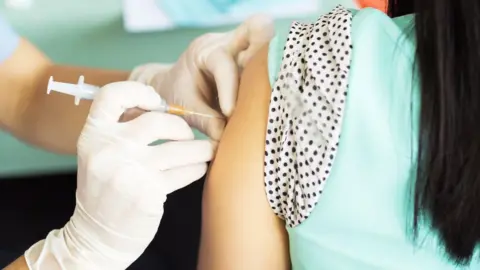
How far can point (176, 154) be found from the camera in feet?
2.91

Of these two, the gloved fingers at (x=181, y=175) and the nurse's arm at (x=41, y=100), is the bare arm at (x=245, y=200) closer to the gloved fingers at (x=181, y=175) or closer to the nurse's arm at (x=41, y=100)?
the gloved fingers at (x=181, y=175)

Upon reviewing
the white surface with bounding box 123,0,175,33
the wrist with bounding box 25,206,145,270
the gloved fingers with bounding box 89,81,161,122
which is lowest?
the wrist with bounding box 25,206,145,270

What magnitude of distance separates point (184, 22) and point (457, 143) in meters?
1.06

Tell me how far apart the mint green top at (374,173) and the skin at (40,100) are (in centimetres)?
65

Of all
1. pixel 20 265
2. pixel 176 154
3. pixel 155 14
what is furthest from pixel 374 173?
pixel 155 14

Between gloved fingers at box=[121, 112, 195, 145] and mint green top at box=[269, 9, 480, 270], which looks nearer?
mint green top at box=[269, 9, 480, 270]

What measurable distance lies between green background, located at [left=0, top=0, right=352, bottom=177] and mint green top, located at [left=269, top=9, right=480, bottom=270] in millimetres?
920

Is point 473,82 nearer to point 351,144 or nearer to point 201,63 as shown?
point 351,144

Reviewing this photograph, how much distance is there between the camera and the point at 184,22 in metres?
1.65

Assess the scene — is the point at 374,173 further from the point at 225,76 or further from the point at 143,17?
the point at 143,17

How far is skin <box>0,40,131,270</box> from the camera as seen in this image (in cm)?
132

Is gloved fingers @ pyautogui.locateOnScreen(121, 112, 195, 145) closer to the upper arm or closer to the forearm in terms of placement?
the forearm

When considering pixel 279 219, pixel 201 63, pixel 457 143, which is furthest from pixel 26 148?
pixel 457 143

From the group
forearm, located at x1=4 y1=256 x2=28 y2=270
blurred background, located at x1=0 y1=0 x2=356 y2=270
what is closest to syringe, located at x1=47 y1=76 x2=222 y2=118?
forearm, located at x1=4 y1=256 x2=28 y2=270
